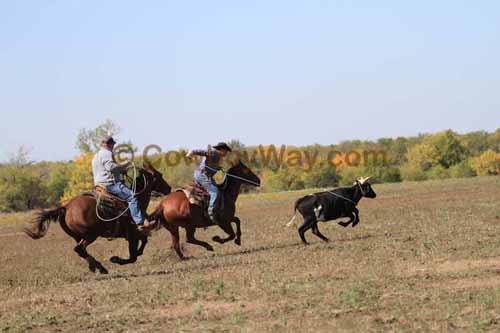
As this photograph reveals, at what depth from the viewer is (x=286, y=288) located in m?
11.7

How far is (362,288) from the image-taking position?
11289 millimetres

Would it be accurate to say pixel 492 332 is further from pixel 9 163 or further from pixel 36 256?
pixel 9 163

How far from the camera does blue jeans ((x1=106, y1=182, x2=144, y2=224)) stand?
1506cm

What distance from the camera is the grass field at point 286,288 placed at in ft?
31.9

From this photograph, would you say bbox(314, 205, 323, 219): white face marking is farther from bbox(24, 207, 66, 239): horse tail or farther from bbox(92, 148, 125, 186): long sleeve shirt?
bbox(24, 207, 66, 239): horse tail

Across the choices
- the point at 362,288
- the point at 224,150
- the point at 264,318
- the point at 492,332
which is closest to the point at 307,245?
the point at 224,150

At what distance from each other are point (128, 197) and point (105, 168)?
0.75 m

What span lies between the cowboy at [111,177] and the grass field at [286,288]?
116 centimetres

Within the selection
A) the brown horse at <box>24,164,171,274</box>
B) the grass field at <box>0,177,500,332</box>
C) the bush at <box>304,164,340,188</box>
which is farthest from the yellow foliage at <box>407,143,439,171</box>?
the brown horse at <box>24,164,171,274</box>

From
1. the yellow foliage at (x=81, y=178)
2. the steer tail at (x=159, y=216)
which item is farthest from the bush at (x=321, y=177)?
the steer tail at (x=159, y=216)

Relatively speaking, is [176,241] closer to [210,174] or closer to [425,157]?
[210,174]

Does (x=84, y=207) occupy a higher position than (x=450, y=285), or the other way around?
(x=84, y=207)

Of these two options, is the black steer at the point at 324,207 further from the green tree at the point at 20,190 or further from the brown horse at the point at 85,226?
the green tree at the point at 20,190

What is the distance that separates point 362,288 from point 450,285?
1.28m
